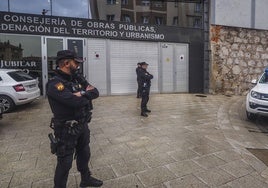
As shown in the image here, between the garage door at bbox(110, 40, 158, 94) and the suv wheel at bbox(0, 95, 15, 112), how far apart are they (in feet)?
16.1

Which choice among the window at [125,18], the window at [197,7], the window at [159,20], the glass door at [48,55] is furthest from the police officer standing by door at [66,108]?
the window at [197,7]

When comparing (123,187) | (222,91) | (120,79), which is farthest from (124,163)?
(222,91)

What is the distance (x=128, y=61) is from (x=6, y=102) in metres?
5.92

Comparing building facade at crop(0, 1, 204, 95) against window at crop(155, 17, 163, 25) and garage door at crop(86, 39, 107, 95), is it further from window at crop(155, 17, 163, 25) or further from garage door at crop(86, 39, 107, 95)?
window at crop(155, 17, 163, 25)

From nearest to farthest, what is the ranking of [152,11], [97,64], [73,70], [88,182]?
1. [73,70]
2. [88,182]
3. [97,64]
4. [152,11]

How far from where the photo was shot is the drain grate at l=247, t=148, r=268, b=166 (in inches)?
180

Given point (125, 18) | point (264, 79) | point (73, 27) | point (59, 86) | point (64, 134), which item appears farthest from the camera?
point (125, 18)

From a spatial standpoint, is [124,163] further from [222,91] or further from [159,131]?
[222,91]

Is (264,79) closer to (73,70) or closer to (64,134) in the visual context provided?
(73,70)

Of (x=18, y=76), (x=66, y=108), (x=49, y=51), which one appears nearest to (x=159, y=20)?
(x=49, y=51)

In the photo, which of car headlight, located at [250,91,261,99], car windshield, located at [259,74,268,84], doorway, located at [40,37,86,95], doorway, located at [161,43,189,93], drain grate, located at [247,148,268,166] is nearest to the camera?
drain grate, located at [247,148,268,166]

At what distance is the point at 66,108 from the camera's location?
2848 millimetres

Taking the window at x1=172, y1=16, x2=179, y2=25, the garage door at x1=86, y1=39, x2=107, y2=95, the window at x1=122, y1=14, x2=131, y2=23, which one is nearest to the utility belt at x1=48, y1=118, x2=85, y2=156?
the garage door at x1=86, y1=39, x2=107, y2=95

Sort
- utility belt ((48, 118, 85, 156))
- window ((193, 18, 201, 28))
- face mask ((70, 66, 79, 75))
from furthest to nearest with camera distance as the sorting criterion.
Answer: window ((193, 18, 201, 28)) → face mask ((70, 66, 79, 75)) → utility belt ((48, 118, 85, 156))
